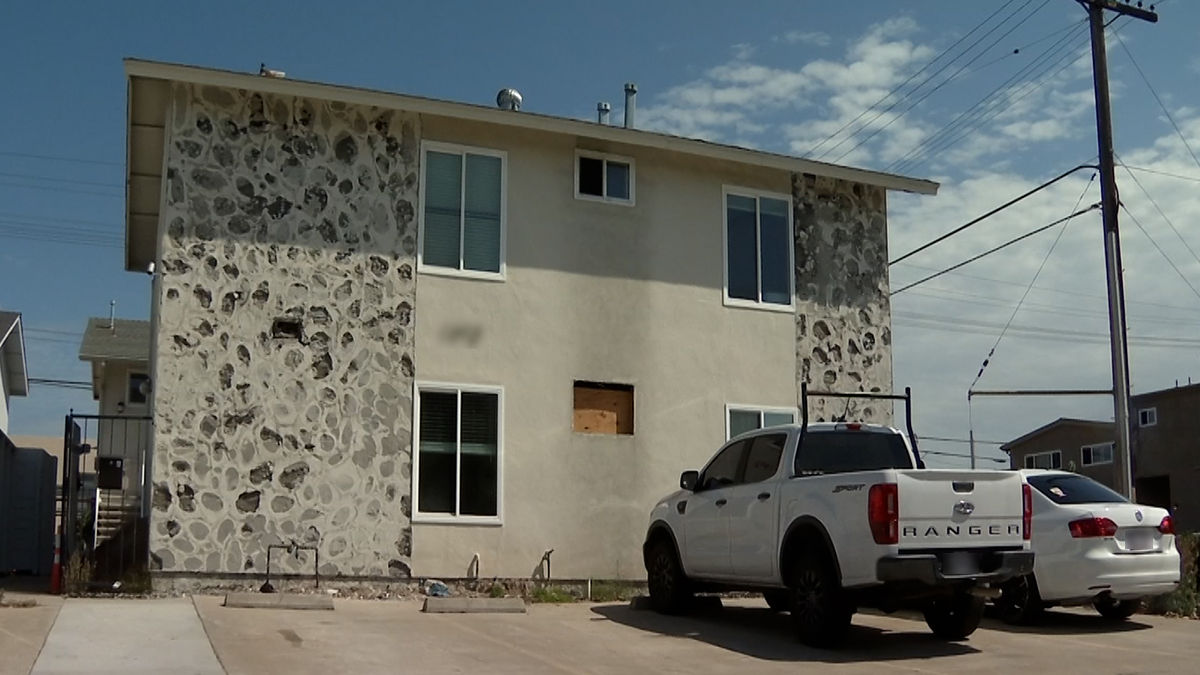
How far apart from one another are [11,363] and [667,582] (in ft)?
84.3

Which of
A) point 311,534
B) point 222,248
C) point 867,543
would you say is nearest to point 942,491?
point 867,543

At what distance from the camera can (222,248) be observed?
1483 centimetres

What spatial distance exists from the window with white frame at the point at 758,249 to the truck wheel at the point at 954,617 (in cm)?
660

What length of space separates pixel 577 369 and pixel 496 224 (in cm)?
216

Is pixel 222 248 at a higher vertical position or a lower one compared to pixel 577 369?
higher

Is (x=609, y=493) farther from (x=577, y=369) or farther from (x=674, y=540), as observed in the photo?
(x=674, y=540)

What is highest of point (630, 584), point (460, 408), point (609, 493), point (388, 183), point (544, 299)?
point (388, 183)

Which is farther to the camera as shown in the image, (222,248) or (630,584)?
(630,584)

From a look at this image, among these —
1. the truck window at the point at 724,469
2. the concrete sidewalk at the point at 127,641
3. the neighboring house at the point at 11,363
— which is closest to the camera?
the concrete sidewalk at the point at 127,641

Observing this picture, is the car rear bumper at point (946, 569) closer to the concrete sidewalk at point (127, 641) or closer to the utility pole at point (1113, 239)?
the concrete sidewalk at point (127, 641)

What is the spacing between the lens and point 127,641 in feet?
34.8

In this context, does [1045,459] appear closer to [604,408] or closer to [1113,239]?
[1113,239]

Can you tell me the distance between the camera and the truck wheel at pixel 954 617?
11562 mm

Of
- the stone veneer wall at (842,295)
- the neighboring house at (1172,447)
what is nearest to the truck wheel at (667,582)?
the stone veneer wall at (842,295)
